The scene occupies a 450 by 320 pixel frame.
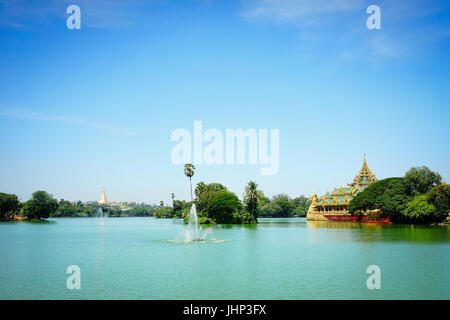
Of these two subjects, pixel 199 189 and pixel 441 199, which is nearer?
pixel 441 199

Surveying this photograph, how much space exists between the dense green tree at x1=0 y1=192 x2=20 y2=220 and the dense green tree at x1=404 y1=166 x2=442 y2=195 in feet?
274

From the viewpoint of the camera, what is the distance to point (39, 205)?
94250mm

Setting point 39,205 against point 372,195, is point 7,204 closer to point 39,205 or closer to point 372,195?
point 39,205

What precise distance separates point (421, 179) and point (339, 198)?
91.0ft

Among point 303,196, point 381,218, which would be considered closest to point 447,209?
point 381,218

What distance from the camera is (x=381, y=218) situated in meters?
72.2

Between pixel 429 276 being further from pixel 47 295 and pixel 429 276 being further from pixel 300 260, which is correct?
pixel 47 295

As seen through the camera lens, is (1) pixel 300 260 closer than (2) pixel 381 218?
Yes

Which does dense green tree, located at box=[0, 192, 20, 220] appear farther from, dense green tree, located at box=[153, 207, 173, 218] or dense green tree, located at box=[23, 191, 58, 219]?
dense green tree, located at box=[153, 207, 173, 218]

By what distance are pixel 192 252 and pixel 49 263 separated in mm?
9627

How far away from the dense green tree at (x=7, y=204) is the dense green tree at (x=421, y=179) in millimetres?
83465

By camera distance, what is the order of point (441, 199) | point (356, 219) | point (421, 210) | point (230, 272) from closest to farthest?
point (230, 272)
point (441, 199)
point (421, 210)
point (356, 219)
